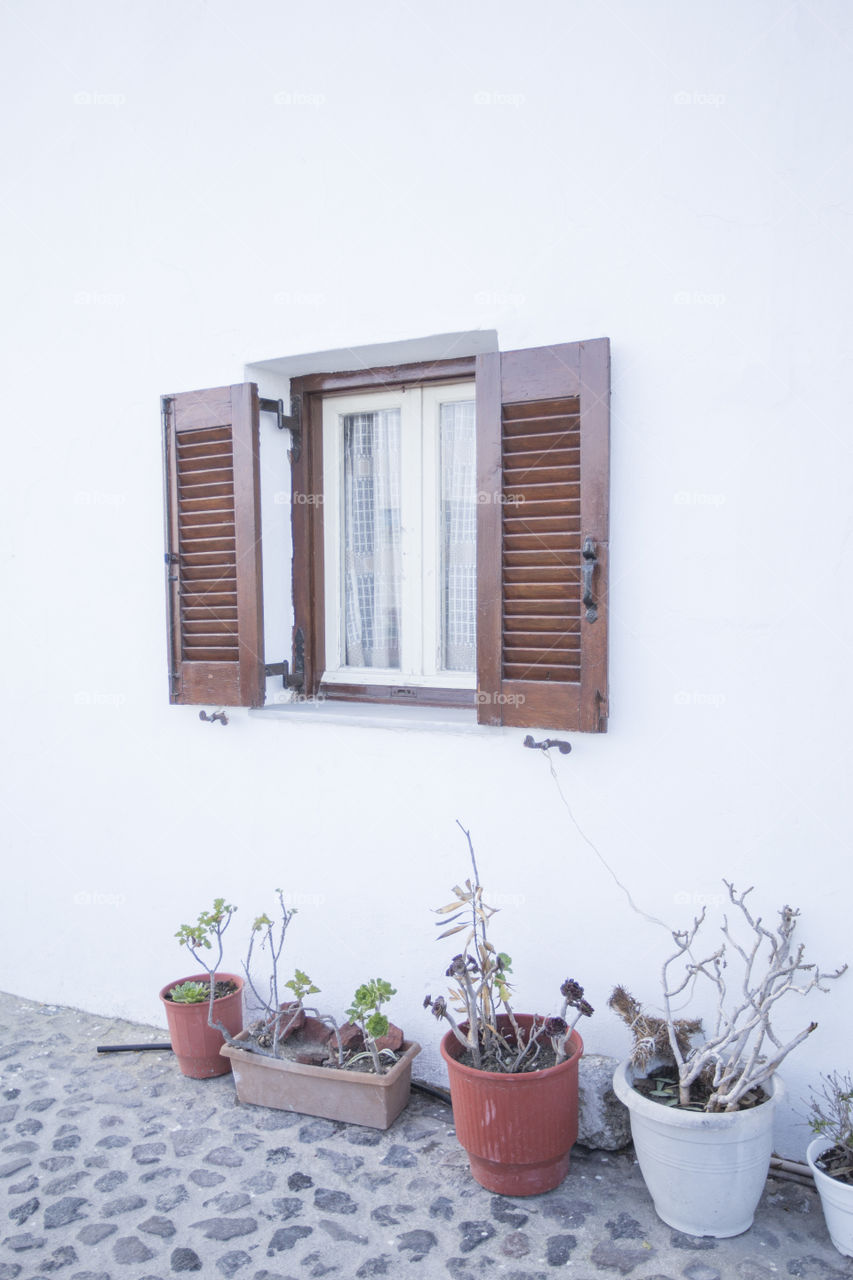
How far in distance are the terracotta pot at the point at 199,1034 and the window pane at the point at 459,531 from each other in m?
1.44

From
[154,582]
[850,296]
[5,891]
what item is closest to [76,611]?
[154,582]

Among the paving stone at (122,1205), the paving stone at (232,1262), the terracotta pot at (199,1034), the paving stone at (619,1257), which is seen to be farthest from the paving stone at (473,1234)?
the terracotta pot at (199,1034)

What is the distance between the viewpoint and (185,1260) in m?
2.38

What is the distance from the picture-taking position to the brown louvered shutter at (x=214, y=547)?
338cm

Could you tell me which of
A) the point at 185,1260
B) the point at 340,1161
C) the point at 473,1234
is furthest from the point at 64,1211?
the point at 473,1234

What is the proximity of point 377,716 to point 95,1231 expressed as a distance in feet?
5.47

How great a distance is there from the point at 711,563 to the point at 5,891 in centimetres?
332

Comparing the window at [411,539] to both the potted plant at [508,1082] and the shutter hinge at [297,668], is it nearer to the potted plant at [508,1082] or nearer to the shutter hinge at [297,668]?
the shutter hinge at [297,668]

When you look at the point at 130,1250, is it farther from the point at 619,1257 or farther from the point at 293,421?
the point at 293,421

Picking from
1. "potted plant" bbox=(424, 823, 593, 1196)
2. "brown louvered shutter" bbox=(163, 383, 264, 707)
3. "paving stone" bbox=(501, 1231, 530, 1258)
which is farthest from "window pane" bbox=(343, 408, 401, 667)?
"paving stone" bbox=(501, 1231, 530, 1258)

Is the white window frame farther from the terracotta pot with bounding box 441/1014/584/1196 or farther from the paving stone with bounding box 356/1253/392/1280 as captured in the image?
the paving stone with bounding box 356/1253/392/1280

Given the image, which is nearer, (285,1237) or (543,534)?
(285,1237)

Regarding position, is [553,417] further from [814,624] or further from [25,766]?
[25,766]

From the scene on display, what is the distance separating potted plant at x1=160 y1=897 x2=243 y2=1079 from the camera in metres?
3.27
